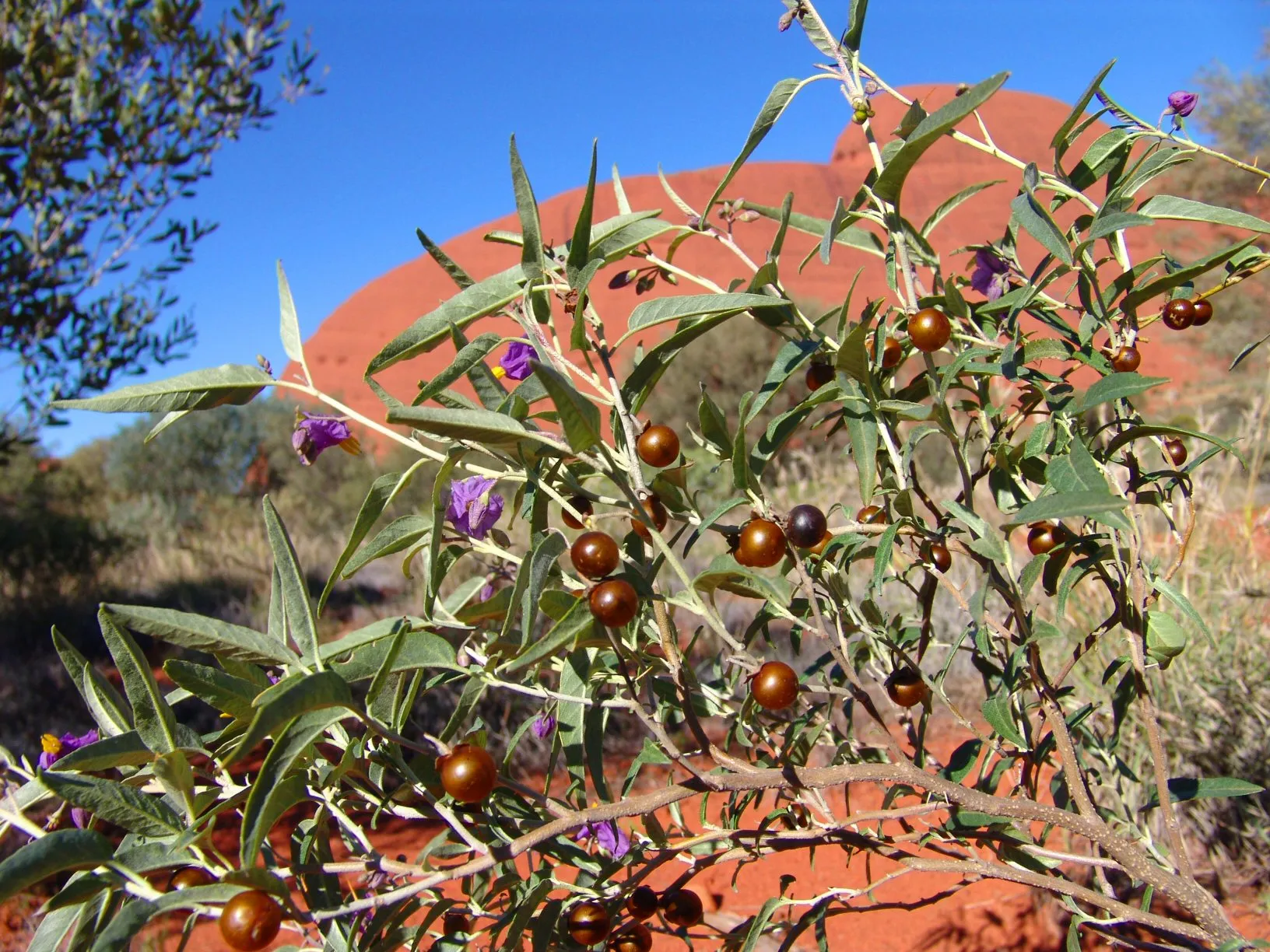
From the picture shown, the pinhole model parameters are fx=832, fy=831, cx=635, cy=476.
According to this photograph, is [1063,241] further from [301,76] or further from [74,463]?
[74,463]

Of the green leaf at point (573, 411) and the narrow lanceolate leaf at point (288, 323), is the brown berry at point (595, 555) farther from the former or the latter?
the narrow lanceolate leaf at point (288, 323)

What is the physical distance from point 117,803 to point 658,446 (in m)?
0.50

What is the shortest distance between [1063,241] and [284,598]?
78 cm

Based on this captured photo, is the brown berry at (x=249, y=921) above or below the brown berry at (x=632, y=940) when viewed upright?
above

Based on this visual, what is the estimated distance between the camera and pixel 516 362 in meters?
0.95

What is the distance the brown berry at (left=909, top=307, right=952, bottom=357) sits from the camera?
82cm

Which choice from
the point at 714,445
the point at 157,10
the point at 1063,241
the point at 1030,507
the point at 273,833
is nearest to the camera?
the point at 1030,507

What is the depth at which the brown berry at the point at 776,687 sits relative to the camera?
717 mm

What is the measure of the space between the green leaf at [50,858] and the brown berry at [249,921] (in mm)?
94

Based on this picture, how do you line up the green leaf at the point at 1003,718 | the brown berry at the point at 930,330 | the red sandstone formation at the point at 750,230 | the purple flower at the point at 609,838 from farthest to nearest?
1. the red sandstone formation at the point at 750,230
2. the purple flower at the point at 609,838
3. the green leaf at the point at 1003,718
4. the brown berry at the point at 930,330

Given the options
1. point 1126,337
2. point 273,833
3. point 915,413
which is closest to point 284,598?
point 915,413

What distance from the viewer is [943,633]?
168 inches

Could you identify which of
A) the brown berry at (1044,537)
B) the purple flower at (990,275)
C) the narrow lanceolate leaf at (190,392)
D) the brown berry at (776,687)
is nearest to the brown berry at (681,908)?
the brown berry at (776,687)

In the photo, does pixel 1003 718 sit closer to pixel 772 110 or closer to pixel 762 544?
pixel 762 544
